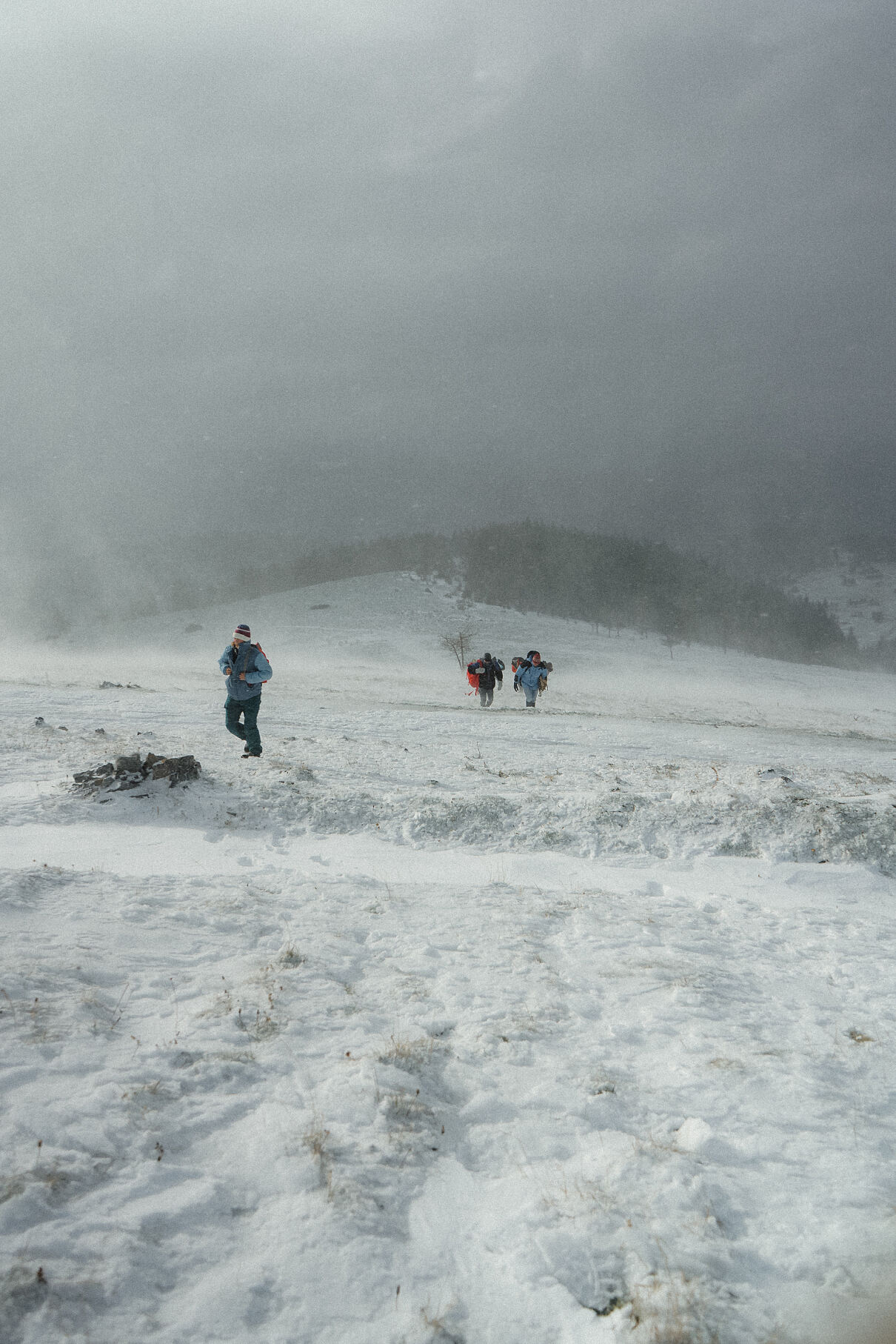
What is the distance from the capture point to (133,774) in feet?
31.7

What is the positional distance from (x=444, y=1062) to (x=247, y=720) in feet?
31.3

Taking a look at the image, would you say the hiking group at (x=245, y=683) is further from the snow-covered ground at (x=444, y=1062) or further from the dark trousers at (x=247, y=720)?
the snow-covered ground at (x=444, y=1062)

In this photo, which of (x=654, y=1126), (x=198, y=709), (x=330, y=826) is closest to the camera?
(x=654, y=1126)

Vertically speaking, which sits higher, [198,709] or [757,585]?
[757,585]

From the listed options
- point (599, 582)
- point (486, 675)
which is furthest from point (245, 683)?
point (599, 582)

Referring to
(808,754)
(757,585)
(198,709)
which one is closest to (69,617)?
(198,709)

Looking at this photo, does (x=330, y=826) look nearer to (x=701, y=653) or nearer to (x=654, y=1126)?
(x=654, y=1126)

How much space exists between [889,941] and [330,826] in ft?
21.6

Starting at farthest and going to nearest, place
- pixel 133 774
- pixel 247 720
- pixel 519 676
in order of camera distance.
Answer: pixel 519 676 → pixel 247 720 → pixel 133 774

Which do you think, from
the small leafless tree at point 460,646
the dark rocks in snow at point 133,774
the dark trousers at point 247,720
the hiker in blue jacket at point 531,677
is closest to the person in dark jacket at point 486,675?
the hiker in blue jacket at point 531,677

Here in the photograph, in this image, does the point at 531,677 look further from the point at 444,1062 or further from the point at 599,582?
the point at 599,582

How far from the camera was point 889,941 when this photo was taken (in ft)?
20.8

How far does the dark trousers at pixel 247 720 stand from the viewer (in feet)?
41.7

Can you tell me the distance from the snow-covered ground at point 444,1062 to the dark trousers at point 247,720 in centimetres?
187
